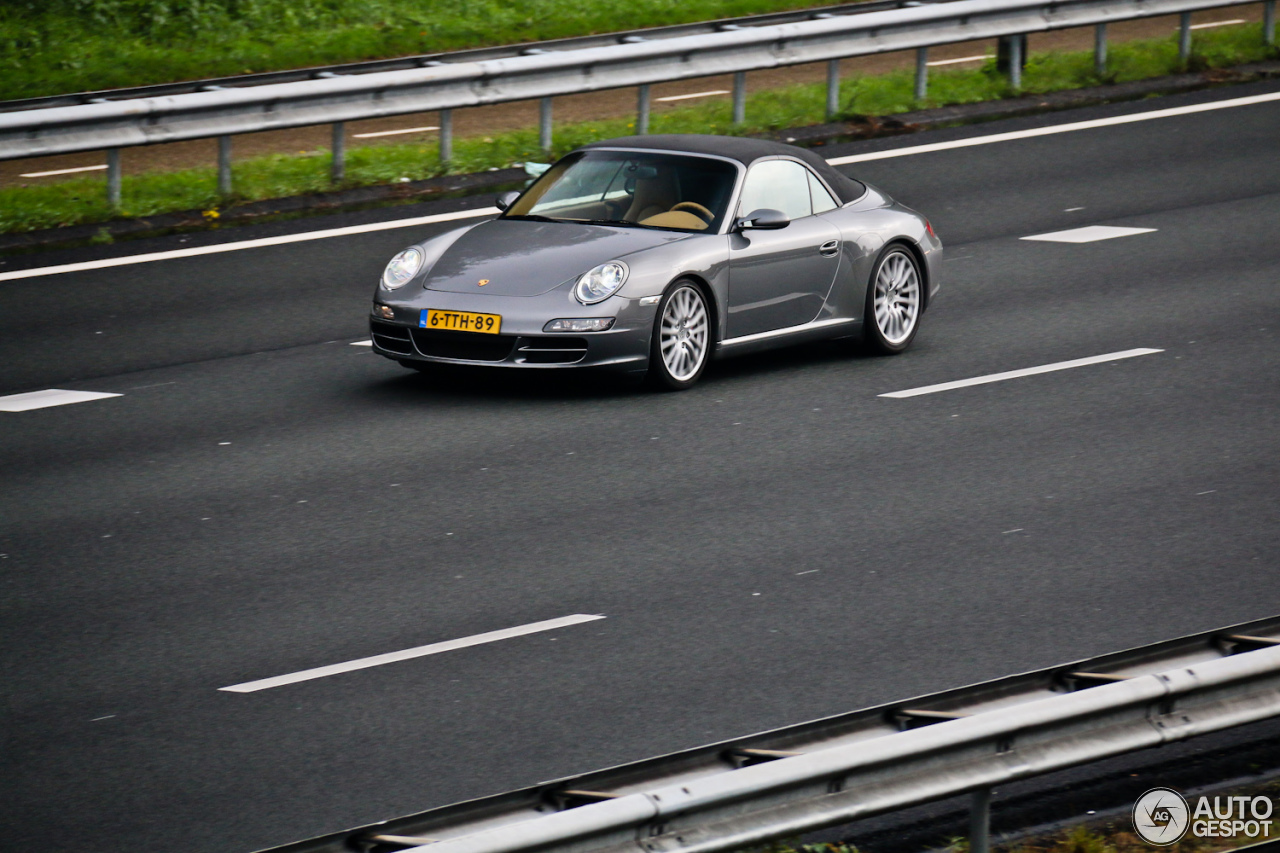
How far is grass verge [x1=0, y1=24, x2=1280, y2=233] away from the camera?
16266 mm

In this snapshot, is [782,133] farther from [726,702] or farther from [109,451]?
[726,702]

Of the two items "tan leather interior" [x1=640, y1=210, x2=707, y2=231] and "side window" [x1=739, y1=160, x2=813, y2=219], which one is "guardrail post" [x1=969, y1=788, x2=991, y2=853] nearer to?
"tan leather interior" [x1=640, y1=210, x2=707, y2=231]

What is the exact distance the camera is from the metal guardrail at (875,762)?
4.68 m

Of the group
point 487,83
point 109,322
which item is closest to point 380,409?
point 109,322

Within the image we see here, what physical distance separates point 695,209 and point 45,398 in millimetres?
4062

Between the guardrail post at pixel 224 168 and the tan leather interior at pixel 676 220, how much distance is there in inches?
221

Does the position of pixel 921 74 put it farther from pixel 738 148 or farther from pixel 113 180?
pixel 113 180

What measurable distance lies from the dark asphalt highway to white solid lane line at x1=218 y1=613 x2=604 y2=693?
6 centimetres

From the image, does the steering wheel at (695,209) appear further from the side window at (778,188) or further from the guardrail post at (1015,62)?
the guardrail post at (1015,62)

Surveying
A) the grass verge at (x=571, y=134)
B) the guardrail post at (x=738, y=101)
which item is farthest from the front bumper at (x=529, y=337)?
the guardrail post at (x=738, y=101)

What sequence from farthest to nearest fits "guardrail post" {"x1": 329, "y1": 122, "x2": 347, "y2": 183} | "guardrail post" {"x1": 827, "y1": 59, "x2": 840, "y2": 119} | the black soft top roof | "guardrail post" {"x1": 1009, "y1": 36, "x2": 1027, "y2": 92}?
"guardrail post" {"x1": 1009, "y1": 36, "x2": 1027, "y2": 92} → "guardrail post" {"x1": 827, "y1": 59, "x2": 840, "y2": 119} → "guardrail post" {"x1": 329, "y1": 122, "x2": 347, "y2": 183} → the black soft top roof

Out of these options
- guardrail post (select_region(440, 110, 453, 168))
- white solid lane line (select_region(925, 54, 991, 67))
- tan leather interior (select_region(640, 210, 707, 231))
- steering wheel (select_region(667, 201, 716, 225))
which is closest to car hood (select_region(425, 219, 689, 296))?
tan leather interior (select_region(640, 210, 707, 231))

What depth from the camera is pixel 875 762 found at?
501cm

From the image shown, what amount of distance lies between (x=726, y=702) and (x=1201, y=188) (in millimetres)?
11552
